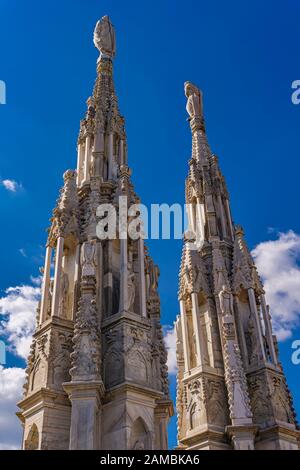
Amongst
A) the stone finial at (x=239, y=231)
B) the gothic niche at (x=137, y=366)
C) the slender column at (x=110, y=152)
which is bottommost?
the gothic niche at (x=137, y=366)

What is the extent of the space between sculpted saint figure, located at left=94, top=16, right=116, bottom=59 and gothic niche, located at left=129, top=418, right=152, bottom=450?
50.8ft

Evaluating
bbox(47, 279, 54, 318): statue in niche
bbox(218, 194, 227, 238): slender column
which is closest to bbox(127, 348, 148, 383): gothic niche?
bbox(47, 279, 54, 318): statue in niche

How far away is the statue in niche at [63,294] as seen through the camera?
14.3 metres

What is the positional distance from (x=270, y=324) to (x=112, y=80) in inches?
454

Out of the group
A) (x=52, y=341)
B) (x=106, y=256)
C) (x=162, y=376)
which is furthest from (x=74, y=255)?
(x=162, y=376)

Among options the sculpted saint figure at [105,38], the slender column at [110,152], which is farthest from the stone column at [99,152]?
the sculpted saint figure at [105,38]

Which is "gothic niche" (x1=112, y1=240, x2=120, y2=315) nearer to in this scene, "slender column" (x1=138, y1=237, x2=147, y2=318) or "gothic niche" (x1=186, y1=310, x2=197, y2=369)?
"slender column" (x1=138, y1=237, x2=147, y2=318)

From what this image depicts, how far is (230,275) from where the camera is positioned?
86.8 ft

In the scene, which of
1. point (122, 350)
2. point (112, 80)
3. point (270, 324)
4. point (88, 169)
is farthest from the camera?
point (270, 324)

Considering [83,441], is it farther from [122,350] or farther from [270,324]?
[270,324]

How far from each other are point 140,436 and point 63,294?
4183mm

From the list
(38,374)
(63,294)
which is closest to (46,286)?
(63,294)

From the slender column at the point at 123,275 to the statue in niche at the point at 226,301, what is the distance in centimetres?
1060

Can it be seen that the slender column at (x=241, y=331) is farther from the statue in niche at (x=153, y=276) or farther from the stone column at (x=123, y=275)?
the stone column at (x=123, y=275)
